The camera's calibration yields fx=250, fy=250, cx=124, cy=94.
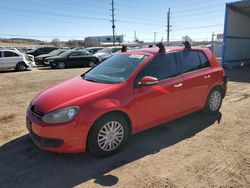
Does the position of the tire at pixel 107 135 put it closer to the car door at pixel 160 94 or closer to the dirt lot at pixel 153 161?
the dirt lot at pixel 153 161

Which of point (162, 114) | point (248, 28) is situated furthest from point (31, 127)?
point (248, 28)

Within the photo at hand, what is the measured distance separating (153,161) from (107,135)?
2.58 ft

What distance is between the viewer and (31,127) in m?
3.80

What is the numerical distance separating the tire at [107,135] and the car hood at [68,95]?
1.40ft

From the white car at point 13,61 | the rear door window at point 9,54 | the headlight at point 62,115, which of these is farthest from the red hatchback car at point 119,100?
the rear door window at point 9,54

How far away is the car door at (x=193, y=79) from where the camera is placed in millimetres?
4832

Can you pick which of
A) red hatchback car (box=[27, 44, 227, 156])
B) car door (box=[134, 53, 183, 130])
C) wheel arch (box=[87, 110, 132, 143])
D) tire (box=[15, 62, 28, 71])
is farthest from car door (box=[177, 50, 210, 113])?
tire (box=[15, 62, 28, 71])

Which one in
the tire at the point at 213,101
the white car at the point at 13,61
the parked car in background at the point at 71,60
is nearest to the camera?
the tire at the point at 213,101

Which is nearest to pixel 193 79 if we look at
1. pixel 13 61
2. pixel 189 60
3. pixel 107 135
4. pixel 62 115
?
pixel 189 60

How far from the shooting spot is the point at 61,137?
137 inches

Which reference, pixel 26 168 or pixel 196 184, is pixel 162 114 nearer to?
pixel 196 184

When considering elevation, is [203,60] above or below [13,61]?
above

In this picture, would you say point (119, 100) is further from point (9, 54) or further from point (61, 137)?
point (9, 54)

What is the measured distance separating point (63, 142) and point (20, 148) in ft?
3.99
